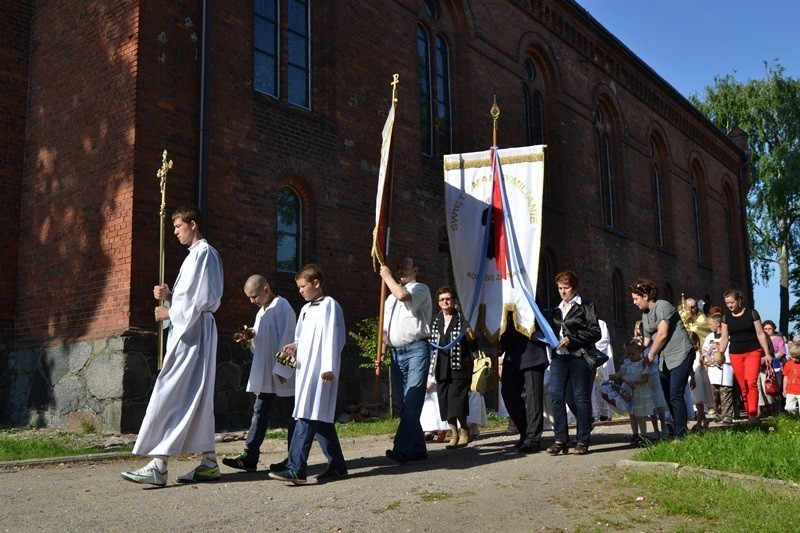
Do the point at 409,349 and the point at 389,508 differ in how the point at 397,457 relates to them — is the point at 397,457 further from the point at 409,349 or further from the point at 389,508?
the point at 389,508

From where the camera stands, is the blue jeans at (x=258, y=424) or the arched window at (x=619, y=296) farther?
the arched window at (x=619, y=296)

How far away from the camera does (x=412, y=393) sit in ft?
25.0

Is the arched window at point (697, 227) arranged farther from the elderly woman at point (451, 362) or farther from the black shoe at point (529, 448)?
the black shoe at point (529, 448)

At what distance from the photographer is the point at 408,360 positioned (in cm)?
788

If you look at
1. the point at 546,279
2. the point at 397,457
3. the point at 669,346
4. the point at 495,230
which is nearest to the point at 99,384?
the point at 397,457

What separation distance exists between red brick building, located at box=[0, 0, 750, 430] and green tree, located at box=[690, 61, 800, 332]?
74.8 ft

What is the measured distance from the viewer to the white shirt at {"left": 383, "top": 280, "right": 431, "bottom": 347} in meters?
7.80

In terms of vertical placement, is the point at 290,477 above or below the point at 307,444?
below

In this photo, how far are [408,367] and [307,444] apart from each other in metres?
1.62

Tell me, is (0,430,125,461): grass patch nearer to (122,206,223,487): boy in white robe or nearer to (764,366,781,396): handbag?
(122,206,223,487): boy in white robe

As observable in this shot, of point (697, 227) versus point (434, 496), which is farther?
point (697, 227)

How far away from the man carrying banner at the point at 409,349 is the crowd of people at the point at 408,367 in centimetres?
1

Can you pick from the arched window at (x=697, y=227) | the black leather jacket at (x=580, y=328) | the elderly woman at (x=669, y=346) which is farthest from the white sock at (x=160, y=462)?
the arched window at (x=697, y=227)

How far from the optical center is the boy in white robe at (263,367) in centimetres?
716
